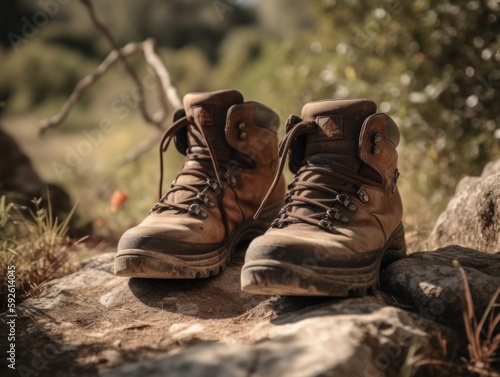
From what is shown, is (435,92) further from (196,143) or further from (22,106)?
(22,106)

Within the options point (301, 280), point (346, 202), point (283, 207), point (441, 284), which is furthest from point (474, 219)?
point (301, 280)

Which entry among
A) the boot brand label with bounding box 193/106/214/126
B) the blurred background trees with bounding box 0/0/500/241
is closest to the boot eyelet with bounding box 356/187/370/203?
the boot brand label with bounding box 193/106/214/126

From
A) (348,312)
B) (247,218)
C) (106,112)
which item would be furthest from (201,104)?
(106,112)

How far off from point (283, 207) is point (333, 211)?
18 centimetres

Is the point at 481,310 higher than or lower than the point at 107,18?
lower

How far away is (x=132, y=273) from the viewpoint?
189 cm

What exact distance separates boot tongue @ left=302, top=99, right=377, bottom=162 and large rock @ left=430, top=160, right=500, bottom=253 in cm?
66

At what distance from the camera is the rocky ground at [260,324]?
1.33 meters

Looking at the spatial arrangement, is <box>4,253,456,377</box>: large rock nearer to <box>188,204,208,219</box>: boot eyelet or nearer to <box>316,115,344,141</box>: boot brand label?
→ <box>188,204,208,219</box>: boot eyelet

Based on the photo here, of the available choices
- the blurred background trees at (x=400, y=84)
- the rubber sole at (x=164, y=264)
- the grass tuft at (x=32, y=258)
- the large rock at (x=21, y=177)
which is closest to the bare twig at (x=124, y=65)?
A: the large rock at (x=21, y=177)

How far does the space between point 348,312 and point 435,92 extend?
6.97ft

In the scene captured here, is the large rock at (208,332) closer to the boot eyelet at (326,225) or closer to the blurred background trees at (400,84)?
the boot eyelet at (326,225)

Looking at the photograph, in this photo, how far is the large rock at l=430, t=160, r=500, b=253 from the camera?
2100 millimetres

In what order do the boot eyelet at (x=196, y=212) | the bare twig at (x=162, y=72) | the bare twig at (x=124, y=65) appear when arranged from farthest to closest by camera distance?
the bare twig at (x=124, y=65) → the bare twig at (x=162, y=72) → the boot eyelet at (x=196, y=212)
